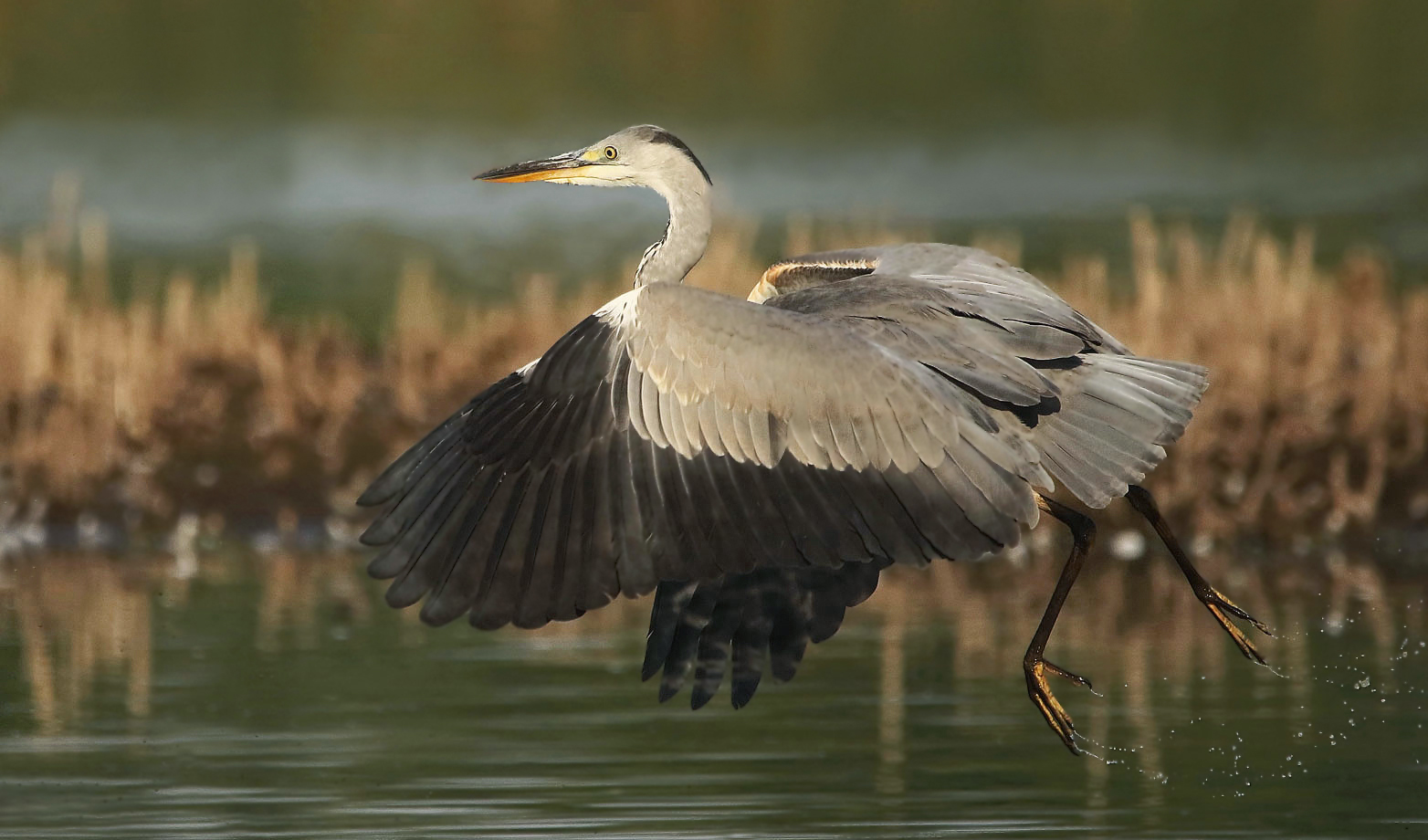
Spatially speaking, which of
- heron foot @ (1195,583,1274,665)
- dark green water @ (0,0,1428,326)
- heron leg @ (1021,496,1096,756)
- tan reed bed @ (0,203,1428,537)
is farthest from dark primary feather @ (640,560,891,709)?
dark green water @ (0,0,1428,326)

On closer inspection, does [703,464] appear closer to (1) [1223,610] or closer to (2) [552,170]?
(2) [552,170]

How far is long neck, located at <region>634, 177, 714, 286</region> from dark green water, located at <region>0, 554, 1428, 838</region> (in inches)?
64.0

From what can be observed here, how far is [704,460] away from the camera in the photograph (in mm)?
6859

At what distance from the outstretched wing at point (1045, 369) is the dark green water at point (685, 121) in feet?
43.8

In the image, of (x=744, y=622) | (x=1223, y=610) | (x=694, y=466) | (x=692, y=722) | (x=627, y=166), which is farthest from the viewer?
(x=692, y=722)

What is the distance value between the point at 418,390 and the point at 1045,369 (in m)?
6.86

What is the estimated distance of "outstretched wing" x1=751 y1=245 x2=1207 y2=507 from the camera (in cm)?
732

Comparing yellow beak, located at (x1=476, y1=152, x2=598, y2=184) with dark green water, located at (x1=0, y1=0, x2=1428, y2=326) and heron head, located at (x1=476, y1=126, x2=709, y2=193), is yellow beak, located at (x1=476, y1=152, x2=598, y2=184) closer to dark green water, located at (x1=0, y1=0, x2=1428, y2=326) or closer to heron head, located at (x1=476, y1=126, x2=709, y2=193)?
heron head, located at (x1=476, y1=126, x2=709, y2=193)

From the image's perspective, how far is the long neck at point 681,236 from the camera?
7.75m

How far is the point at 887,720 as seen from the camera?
29.6 feet

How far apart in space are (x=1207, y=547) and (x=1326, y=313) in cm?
168

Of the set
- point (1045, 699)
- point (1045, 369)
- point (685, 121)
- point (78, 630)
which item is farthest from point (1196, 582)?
point (685, 121)

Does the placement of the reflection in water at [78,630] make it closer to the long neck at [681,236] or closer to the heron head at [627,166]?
the heron head at [627,166]

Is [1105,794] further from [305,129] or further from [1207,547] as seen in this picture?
[305,129]
